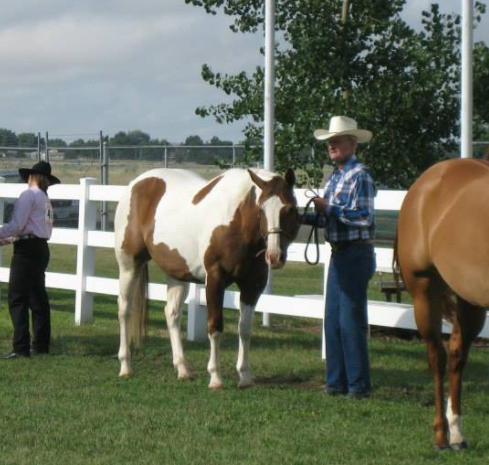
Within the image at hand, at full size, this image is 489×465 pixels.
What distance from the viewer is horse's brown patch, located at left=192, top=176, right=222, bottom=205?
852cm

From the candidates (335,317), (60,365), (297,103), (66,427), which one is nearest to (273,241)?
(335,317)

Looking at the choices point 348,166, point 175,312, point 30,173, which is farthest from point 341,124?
point 30,173

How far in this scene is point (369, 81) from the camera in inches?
499

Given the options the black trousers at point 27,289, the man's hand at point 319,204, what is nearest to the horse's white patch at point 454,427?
the man's hand at point 319,204

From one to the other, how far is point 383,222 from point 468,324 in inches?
865

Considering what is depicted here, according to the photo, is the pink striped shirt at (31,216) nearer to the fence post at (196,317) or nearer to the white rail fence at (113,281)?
the white rail fence at (113,281)

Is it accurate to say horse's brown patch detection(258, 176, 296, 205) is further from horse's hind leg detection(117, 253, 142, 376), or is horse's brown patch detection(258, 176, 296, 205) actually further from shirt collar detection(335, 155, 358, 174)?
horse's hind leg detection(117, 253, 142, 376)

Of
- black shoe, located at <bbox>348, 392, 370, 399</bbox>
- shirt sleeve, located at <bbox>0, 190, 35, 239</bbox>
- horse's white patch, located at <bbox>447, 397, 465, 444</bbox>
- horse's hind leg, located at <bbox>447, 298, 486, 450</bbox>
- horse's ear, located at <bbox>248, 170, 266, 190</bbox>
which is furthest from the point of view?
shirt sleeve, located at <bbox>0, 190, 35, 239</bbox>

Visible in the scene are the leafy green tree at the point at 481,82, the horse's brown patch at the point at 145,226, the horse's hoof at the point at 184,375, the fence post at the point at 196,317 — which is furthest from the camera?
the leafy green tree at the point at 481,82

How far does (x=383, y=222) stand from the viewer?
28.1m

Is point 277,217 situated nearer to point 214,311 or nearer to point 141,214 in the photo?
point 214,311

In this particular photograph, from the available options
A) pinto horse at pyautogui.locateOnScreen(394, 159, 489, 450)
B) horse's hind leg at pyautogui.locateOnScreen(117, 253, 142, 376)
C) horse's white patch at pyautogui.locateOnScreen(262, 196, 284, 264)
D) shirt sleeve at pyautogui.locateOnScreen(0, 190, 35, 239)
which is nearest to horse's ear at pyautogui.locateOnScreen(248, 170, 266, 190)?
horse's white patch at pyautogui.locateOnScreen(262, 196, 284, 264)

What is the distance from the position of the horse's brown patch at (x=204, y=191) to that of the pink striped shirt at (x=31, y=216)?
6.39 ft

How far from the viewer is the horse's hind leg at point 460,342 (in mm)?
6172
